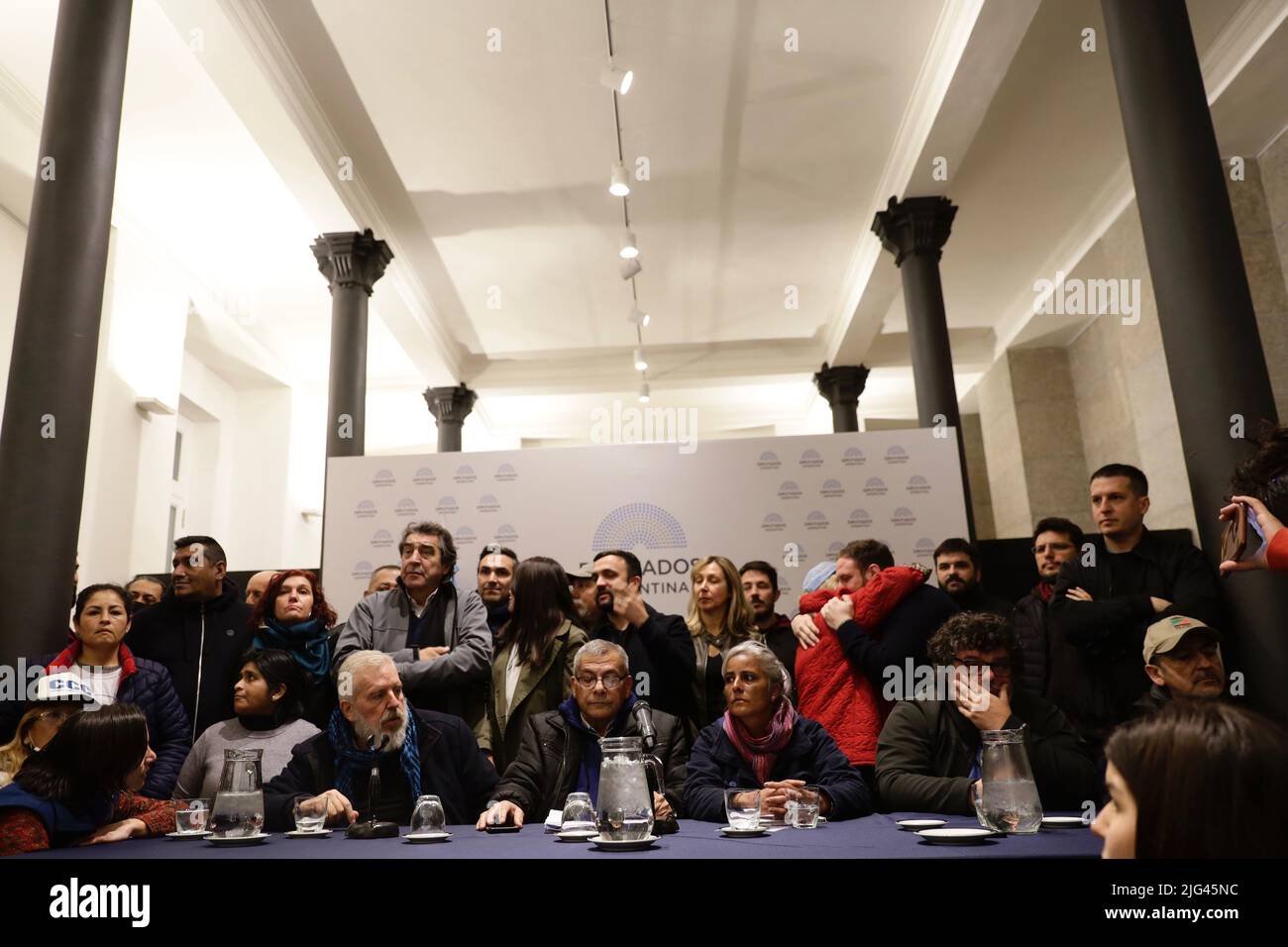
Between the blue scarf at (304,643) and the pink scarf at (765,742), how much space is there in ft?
5.43

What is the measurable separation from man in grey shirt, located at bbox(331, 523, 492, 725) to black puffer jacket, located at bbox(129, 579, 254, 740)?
0.47 meters

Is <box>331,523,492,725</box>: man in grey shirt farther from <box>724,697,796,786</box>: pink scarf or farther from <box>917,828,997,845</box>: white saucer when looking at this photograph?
<box>917,828,997,845</box>: white saucer

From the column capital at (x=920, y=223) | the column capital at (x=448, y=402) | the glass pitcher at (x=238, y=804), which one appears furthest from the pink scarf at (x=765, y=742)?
the column capital at (x=448, y=402)

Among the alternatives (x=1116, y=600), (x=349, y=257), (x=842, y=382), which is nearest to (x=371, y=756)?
(x=1116, y=600)

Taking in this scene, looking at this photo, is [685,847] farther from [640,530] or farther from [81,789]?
[640,530]

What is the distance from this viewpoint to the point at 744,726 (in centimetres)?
267

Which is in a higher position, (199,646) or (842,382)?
(842,382)

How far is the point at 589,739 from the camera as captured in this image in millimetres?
2801

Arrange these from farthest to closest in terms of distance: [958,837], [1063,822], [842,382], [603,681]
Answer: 1. [842,382]
2. [603,681]
3. [1063,822]
4. [958,837]

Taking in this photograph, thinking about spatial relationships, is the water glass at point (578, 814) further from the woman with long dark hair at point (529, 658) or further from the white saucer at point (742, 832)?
the woman with long dark hair at point (529, 658)

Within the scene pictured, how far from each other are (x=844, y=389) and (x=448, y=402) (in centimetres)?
456

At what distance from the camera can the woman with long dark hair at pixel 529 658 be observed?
333 cm
